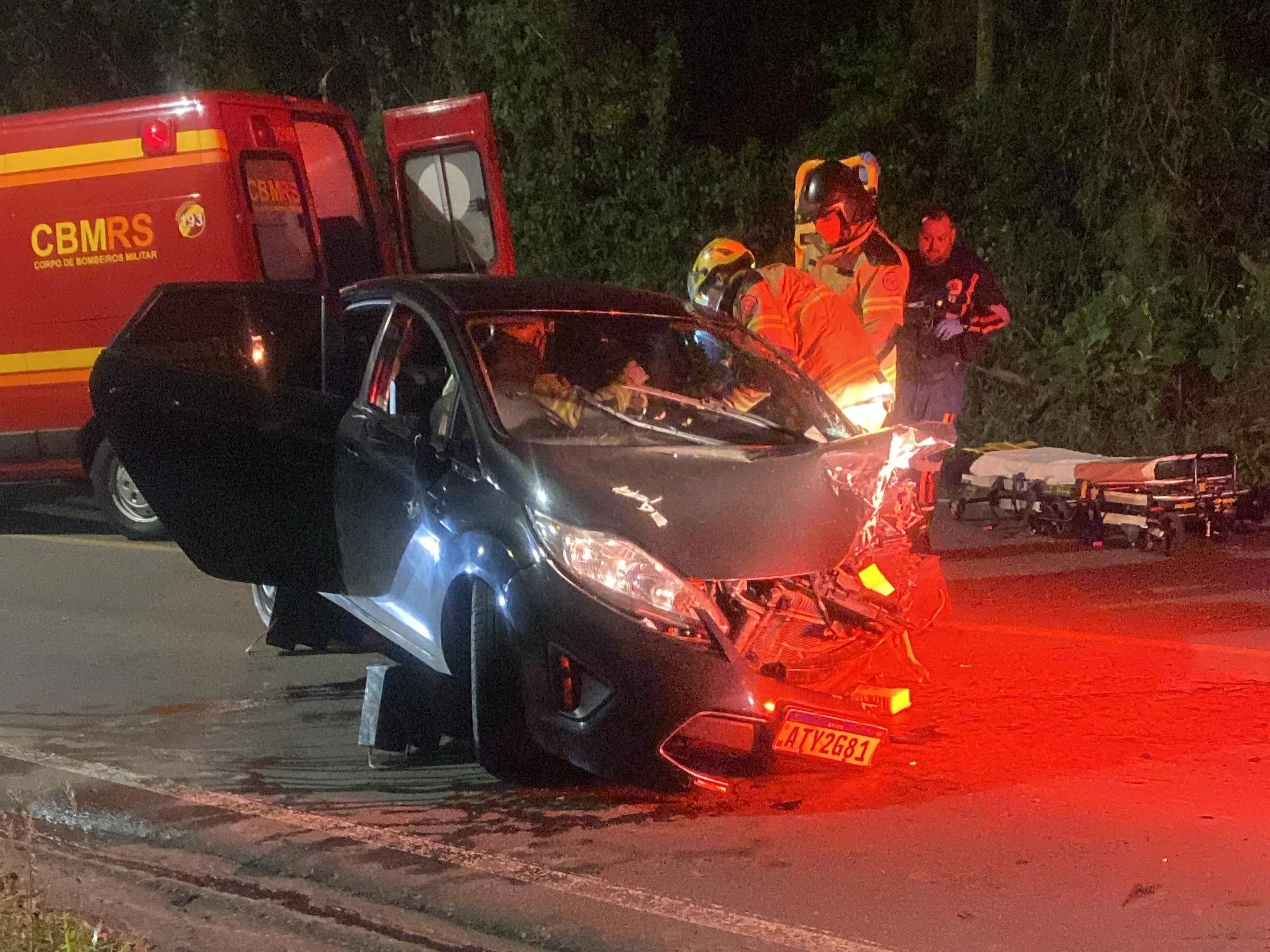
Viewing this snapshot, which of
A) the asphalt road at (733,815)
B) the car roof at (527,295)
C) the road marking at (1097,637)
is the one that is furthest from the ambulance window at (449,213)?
the road marking at (1097,637)

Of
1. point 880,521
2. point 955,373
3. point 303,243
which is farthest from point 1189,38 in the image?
point 880,521

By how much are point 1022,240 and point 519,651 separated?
11501 millimetres

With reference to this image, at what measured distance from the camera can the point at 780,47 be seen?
19.1 m

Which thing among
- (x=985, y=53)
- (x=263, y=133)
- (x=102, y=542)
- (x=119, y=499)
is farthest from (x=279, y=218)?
(x=985, y=53)

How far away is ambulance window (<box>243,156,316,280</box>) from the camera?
10.2m

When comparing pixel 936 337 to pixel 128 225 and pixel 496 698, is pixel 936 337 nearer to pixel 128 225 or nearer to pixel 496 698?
pixel 496 698

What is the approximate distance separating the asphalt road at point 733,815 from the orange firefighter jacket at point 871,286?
4.32ft

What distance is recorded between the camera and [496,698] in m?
5.07

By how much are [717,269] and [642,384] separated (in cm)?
138

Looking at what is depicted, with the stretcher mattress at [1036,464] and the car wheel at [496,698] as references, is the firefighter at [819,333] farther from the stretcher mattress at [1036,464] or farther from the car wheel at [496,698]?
the stretcher mattress at [1036,464]

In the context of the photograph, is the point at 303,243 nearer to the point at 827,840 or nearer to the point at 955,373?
the point at 955,373

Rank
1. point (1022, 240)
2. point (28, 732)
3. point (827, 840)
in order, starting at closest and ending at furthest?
point (827, 840) < point (28, 732) < point (1022, 240)

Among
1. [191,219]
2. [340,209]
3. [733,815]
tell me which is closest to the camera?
[733,815]

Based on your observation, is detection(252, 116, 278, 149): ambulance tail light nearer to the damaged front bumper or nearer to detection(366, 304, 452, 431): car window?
detection(366, 304, 452, 431): car window
